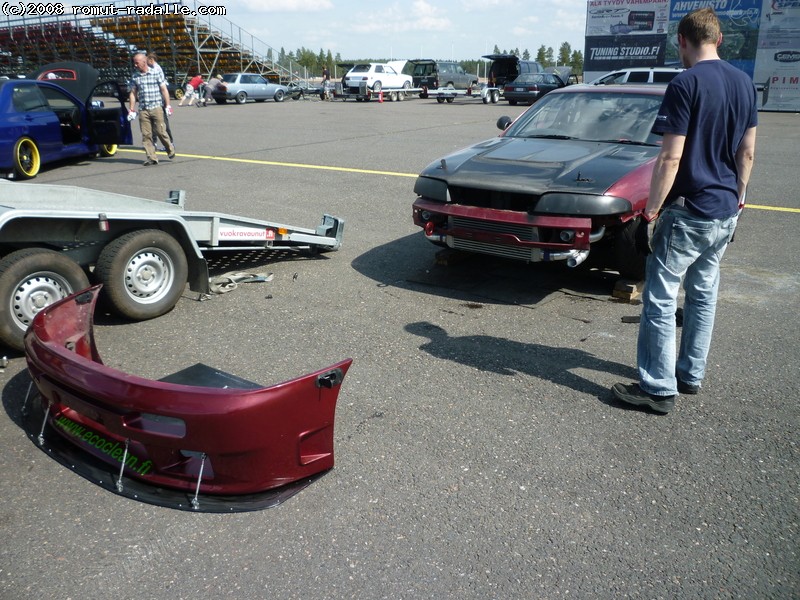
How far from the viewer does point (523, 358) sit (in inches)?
178

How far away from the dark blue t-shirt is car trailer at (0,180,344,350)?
3394mm

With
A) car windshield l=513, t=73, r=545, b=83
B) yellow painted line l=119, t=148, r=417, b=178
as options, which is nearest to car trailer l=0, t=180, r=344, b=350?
yellow painted line l=119, t=148, r=417, b=178

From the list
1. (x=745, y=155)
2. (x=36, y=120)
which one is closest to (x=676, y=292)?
(x=745, y=155)

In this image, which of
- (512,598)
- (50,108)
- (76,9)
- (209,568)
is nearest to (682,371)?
(512,598)

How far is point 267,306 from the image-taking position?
18.0ft

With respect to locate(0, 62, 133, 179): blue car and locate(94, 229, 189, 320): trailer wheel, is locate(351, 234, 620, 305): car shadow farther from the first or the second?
locate(0, 62, 133, 179): blue car

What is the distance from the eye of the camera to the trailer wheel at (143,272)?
15.8 feet

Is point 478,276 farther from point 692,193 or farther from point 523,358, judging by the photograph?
point 692,193

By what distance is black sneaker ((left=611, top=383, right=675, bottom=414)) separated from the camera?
12.4ft

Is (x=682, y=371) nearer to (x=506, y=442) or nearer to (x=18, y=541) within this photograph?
(x=506, y=442)

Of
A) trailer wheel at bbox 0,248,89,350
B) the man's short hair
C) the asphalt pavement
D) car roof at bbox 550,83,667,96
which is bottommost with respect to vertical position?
the asphalt pavement

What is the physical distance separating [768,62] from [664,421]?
2840cm

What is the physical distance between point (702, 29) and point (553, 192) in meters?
1.83

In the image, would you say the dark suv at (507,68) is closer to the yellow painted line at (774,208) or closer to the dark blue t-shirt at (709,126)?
the yellow painted line at (774,208)
